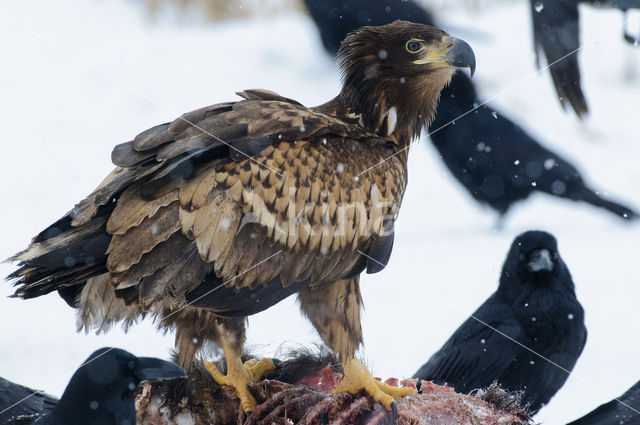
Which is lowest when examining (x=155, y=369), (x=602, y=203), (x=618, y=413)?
(x=602, y=203)

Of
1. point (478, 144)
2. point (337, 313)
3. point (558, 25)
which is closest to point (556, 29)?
point (558, 25)

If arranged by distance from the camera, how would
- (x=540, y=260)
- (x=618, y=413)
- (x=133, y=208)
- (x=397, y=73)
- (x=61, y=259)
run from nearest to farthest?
1. (x=61, y=259)
2. (x=133, y=208)
3. (x=397, y=73)
4. (x=618, y=413)
5. (x=540, y=260)

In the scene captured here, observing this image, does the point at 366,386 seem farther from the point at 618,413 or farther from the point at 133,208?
the point at 618,413

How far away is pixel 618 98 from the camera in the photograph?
6605 millimetres

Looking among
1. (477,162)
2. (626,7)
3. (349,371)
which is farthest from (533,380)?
(626,7)

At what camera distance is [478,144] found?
4340 millimetres

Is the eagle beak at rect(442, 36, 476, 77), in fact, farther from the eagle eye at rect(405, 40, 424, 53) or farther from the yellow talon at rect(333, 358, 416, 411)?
the yellow talon at rect(333, 358, 416, 411)

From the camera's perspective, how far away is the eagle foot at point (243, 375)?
6.39 ft

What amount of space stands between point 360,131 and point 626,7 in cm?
241

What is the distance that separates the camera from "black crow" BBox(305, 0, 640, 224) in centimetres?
388

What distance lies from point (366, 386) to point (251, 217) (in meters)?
0.53

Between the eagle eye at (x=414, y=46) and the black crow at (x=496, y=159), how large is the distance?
5.88 ft

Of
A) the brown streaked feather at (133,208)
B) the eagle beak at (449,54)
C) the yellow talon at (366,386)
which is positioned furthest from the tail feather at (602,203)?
the brown streaked feather at (133,208)

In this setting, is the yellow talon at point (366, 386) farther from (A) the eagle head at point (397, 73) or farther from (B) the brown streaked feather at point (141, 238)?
(A) the eagle head at point (397, 73)
